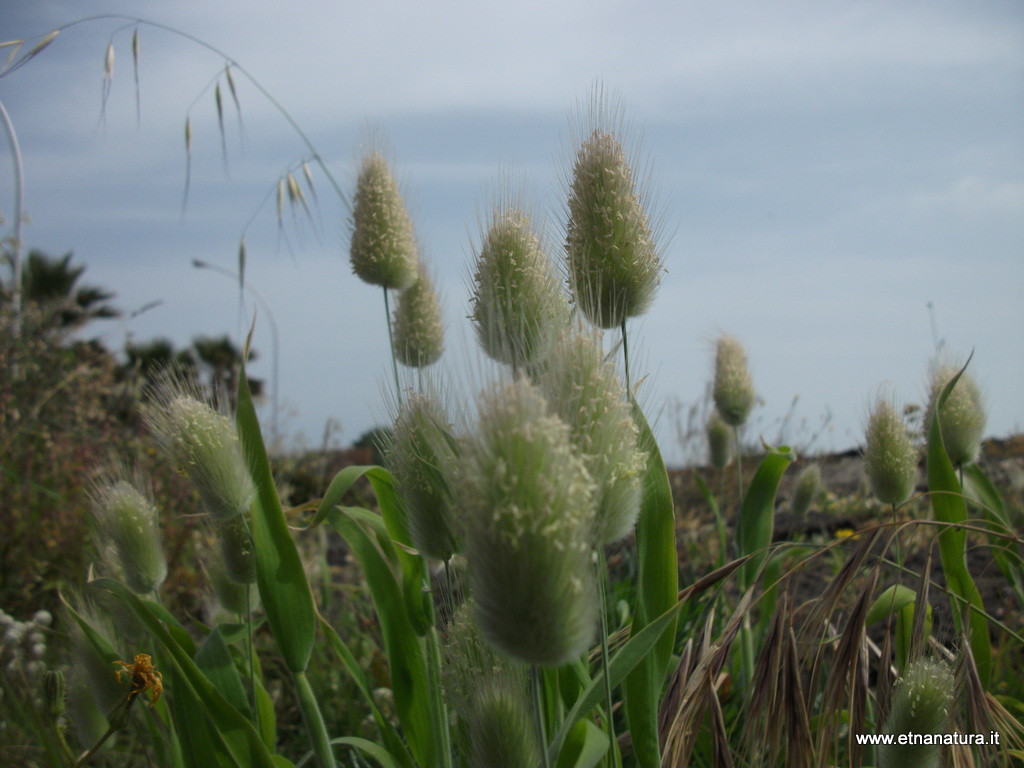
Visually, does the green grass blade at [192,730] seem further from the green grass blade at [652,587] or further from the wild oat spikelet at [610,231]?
the wild oat spikelet at [610,231]

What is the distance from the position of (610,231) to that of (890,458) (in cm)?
126

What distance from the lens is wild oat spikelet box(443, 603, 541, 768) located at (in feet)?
4.15

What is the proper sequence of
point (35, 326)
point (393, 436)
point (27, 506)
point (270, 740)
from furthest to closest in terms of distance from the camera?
1. point (35, 326)
2. point (27, 506)
3. point (270, 740)
4. point (393, 436)

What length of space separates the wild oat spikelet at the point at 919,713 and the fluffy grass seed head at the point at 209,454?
152 centimetres

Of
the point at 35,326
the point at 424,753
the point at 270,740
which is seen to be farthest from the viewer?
the point at 35,326

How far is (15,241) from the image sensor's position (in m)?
6.06

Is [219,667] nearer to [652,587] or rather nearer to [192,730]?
[192,730]

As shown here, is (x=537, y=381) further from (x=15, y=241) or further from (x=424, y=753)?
(x=15, y=241)

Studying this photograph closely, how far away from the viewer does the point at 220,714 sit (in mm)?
1696

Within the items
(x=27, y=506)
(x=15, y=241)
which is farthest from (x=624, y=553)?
(x=15, y=241)

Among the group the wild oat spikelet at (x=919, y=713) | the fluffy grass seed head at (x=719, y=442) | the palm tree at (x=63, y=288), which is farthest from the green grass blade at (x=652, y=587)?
the palm tree at (x=63, y=288)

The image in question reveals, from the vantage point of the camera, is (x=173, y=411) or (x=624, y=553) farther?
(x=624, y=553)

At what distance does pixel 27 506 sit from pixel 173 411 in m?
4.15

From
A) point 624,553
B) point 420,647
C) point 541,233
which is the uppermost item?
point 541,233
